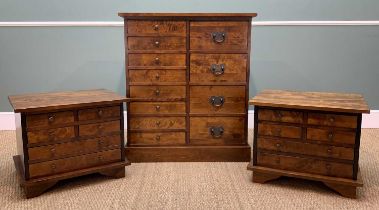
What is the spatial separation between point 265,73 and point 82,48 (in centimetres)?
151

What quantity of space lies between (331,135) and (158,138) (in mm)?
1070

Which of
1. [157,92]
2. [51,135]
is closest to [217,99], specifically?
[157,92]

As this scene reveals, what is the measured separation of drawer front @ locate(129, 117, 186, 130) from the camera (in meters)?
2.50

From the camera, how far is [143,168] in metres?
2.44

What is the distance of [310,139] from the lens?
6.77 ft

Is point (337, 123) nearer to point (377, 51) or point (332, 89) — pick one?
point (332, 89)

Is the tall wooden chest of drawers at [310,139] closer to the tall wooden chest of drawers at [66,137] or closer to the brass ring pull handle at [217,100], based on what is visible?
the brass ring pull handle at [217,100]

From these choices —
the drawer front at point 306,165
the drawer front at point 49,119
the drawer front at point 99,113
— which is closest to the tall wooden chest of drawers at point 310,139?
the drawer front at point 306,165

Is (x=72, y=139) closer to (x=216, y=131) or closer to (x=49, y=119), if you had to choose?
(x=49, y=119)

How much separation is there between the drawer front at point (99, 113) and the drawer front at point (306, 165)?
85cm

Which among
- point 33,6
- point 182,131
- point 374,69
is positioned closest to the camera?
point 182,131

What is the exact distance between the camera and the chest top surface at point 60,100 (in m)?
1.97

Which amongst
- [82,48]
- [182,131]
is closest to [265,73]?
[182,131]

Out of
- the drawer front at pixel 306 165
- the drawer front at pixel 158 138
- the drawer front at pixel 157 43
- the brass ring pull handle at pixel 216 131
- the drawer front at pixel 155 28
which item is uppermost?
the drawer front at pixel 155 28
